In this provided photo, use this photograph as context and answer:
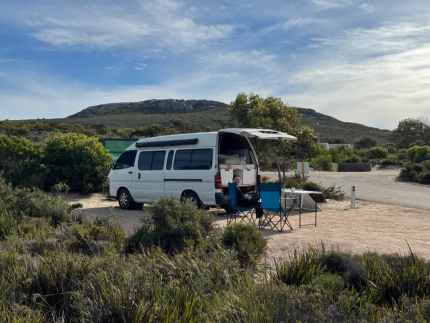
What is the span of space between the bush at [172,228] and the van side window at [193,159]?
4404 mm

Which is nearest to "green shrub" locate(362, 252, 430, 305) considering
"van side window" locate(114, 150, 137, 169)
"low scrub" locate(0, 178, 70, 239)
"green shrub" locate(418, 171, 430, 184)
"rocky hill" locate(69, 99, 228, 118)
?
"low scrub" locate(0, 178, 70, 239)

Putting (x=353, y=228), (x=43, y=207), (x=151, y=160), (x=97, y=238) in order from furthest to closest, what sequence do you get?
(x=151, y=160)
(x=353, y=228)
(x=43, y=207)
(x=97, y=238)

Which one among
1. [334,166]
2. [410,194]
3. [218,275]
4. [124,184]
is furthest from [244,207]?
[334,166]

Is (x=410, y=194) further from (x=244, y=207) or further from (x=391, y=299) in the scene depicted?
(x=391, y=299)

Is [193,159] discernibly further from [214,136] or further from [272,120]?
[272,120]

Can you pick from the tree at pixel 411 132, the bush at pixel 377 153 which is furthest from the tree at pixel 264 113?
the tree at pixel 411 132

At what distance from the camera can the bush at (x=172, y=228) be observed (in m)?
7.21

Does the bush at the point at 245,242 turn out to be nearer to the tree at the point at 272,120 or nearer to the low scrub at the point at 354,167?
the tree at the point at 272,120

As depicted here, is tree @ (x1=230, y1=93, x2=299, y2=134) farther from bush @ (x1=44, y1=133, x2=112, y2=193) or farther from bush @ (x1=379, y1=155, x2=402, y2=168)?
bush @ (x1=379, y1=155, x2=402, y2=168)

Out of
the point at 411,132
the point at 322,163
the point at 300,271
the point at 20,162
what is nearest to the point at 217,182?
the point at 300,271

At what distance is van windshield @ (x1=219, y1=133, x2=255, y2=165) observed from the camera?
12739 millimetres

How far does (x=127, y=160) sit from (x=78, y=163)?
15.0ft

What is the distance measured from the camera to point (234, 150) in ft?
43.1

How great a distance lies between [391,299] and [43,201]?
24.6ft
